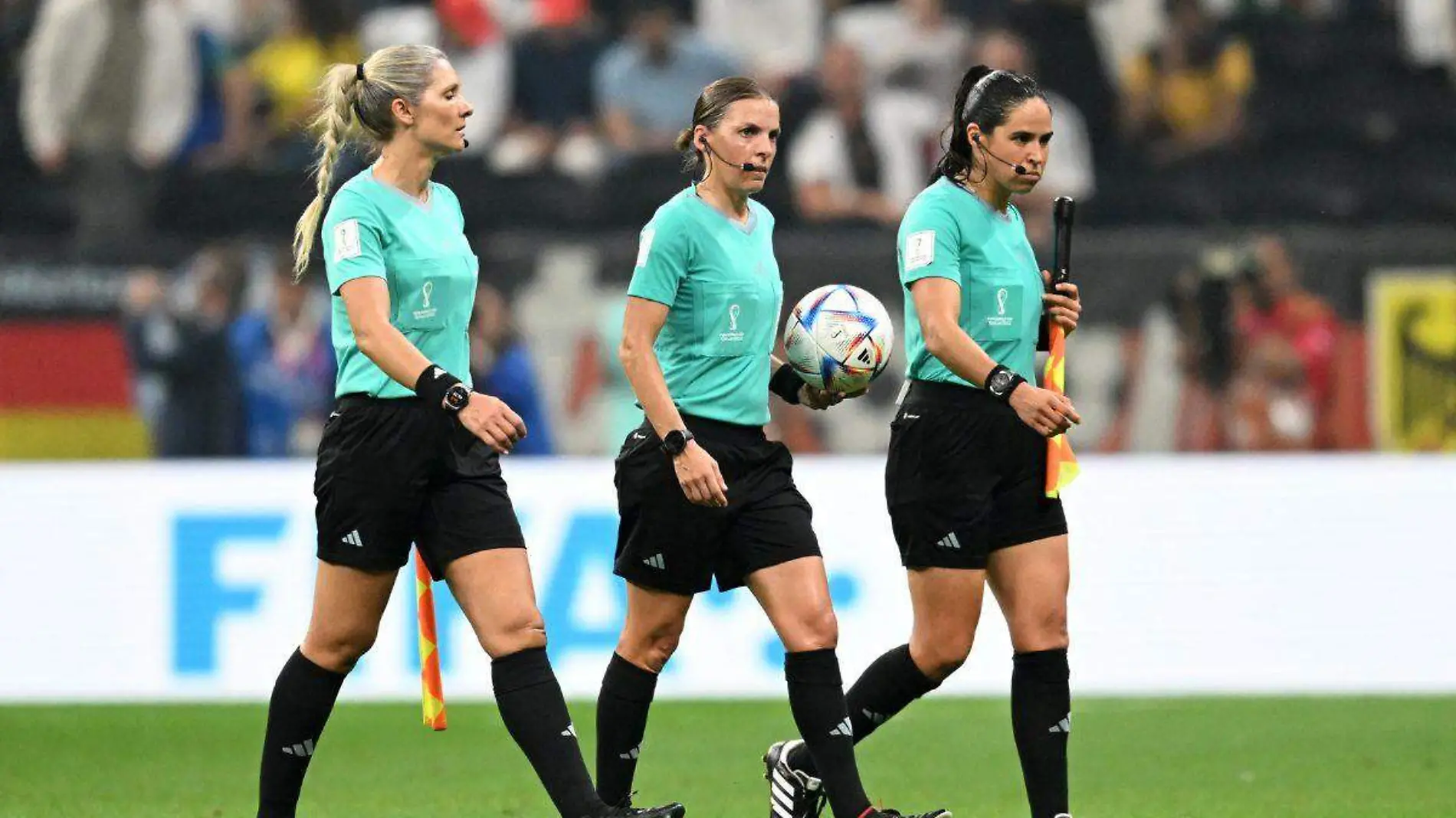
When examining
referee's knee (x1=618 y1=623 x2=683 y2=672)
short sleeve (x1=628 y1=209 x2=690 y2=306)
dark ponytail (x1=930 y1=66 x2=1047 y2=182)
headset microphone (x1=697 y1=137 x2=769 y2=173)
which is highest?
dark ponytail (x1=930 y1=66 x2=1047 y2=182)

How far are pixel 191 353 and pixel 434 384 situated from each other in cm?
815

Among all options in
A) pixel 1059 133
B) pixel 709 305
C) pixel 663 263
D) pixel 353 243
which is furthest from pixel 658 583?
A: pixel 1059 133

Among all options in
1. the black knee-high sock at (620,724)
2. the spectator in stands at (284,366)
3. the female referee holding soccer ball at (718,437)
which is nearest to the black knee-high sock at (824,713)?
the female referee holding soccer ball at (718,437)

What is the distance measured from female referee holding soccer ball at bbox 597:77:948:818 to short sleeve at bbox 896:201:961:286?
0.37m

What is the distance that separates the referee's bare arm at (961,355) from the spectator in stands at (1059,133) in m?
7.90

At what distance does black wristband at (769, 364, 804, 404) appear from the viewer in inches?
251

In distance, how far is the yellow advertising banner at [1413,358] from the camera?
12375mm

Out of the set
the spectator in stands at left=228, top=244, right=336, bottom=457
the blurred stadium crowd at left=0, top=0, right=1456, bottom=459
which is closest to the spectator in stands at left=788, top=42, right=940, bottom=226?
the blurred stadium crowd at left=0, top=0, right=1456, bottom=459

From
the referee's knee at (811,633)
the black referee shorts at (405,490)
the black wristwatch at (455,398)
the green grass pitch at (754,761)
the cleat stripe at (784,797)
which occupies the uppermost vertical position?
the black wristwatch at (455,398)

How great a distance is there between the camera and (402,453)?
5570 millimetres

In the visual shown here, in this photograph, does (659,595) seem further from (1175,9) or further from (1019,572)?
(1175,9)

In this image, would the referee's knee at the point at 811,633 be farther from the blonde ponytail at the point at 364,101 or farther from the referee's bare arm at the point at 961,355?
the blonde ponytail at the point at 364,101

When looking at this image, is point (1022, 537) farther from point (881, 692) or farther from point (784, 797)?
point (784, 797)

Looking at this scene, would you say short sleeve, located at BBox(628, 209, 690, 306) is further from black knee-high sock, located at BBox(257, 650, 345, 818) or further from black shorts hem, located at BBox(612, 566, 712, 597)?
black knee-high sock, located at BBox(257, 650, 345, 818)
